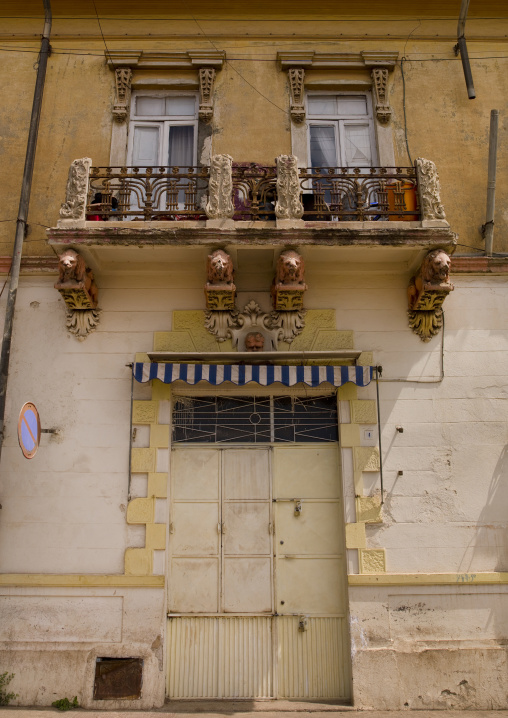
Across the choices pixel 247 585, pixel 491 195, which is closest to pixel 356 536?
pixel 247 585

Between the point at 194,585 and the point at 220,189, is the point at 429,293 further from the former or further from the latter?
the point at 194,585

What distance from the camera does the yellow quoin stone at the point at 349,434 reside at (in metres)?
7.02

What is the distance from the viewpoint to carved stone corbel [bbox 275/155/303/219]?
7059 millimetres

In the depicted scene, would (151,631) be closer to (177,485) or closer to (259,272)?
(177,485)

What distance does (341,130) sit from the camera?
28.0 ft

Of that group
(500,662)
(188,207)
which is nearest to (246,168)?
(188,207)

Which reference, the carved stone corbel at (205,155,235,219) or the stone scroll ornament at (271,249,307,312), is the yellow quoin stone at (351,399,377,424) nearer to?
the stone scroll ornament at (271,249,307,312)

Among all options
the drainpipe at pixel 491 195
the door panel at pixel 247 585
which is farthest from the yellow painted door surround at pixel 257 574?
the drainpipe at pixel 491 195

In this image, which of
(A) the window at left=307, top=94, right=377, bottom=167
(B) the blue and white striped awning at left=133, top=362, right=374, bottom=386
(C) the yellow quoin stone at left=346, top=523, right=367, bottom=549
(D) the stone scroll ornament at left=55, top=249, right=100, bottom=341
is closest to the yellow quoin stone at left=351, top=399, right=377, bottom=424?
(B) the blue and white striped awning at left=133, top=362, right=374, bottom=386

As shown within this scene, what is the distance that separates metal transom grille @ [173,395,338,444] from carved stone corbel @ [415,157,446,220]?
2.58 m

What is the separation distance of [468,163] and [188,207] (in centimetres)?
400

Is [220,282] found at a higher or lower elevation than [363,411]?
higher

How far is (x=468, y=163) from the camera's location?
8102mm

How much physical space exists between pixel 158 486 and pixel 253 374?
68.9 inches
